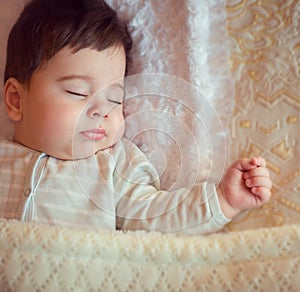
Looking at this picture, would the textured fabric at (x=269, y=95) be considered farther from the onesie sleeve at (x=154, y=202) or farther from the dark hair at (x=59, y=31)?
the dark hair at (x=59, y=31)

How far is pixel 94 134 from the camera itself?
93 cm

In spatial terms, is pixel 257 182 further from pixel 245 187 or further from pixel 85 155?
pixel 85 155

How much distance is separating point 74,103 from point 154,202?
0.23 metres

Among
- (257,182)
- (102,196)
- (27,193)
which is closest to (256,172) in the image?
(257,182)

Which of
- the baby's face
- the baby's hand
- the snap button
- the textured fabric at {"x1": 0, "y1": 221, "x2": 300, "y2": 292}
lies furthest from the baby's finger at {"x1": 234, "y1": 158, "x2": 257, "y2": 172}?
the snap button

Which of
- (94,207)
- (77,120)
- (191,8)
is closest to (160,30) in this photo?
(191,8)

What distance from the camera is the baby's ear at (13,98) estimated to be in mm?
971

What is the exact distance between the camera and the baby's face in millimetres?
907

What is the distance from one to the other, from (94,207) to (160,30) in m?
0.38

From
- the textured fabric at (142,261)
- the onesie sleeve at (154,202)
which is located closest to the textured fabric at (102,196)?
the onesie sleeve at (154,202)

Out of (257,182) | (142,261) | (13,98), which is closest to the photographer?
(142,261)

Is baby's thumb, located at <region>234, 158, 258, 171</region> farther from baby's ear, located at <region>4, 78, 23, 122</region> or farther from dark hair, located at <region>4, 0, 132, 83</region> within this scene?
baby's ear, located at <region>4, 78, 23, 122</region>

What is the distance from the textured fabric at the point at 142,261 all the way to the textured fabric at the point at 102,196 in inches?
4.9

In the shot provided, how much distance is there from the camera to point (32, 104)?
0.93m
